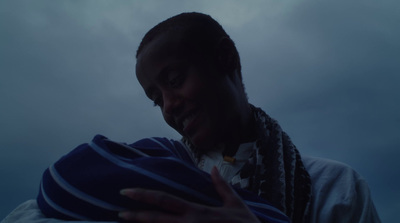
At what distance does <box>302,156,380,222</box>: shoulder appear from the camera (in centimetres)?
125

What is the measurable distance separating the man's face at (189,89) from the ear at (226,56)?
0.08 meters

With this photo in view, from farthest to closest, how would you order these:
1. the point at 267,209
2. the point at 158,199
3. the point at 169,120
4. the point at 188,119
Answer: the point at 169,120 < the point at 188,119 < the point at 267,209 < the point at 158,199

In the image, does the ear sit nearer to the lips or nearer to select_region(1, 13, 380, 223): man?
select_region(1, 13, 380, 223): man

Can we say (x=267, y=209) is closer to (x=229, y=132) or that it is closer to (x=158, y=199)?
(x=158, y=199)

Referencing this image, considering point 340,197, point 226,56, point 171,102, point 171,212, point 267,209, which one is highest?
point 226,56

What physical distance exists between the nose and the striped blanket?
61cm

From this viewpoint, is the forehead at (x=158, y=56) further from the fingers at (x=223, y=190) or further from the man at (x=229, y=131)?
the fingers at (x=223, y=190)

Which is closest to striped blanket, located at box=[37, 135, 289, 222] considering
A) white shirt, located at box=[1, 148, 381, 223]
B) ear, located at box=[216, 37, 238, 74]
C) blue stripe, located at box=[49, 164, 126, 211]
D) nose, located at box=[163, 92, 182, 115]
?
blue stripe, located at box=[49, 164, 126, 211]

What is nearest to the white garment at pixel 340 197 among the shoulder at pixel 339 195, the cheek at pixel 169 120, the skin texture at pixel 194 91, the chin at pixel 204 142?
the shoulder at pixel 339 195

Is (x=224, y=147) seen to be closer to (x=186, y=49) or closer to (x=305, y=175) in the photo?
(x=305, y=175)

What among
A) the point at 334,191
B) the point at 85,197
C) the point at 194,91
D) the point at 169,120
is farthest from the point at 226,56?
the point at 85,197

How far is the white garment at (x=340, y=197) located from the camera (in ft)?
4.10

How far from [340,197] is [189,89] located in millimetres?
911

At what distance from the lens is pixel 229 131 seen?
1456 millimetres
